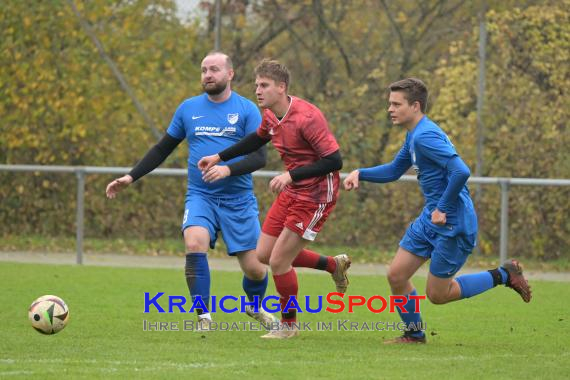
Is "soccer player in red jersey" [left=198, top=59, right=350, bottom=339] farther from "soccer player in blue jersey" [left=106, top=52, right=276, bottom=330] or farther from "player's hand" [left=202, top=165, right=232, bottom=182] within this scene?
"soccer player in blue jersey" [left=106, top=52, right=276, bottom=330]

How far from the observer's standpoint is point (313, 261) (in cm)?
936

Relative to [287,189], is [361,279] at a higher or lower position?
lower

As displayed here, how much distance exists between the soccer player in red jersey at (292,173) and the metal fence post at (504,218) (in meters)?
6.03

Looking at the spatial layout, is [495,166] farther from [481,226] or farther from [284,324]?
[284,324]

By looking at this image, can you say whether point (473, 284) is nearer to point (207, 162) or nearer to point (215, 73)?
point (207, 162)

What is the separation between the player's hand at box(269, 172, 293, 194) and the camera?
8133 mm

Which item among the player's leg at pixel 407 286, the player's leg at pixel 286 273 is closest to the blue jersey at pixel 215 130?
the player's leg at pixel 286 273

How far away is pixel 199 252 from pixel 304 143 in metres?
1.23

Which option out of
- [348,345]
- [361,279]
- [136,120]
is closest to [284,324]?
[348,345]

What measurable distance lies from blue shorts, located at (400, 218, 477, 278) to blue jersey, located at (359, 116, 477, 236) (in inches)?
2.1

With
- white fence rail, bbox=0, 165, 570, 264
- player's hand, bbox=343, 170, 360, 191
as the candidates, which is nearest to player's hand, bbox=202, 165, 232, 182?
player's hand, bbox=343, 170, 360, 191

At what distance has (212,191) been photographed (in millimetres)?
9312

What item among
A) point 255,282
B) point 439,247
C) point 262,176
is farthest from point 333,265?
point 262,176

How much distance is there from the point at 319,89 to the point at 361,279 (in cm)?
533
